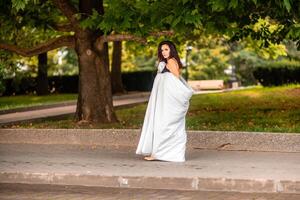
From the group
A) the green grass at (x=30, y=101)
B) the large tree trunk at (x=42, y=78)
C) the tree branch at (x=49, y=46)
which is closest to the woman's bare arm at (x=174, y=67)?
the tree branch at (x=49, y=46)

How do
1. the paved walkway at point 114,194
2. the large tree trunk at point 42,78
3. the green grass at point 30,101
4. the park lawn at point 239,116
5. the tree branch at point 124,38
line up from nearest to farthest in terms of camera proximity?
1. the paved walkway at point 114,194
2. the park lawn at point 239,116
3. the tree branch at point 124,38
4. the green grass at point 30,101
5. the large tree trunk at point 42,78

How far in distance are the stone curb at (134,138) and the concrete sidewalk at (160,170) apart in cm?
28

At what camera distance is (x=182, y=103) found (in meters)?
9.73

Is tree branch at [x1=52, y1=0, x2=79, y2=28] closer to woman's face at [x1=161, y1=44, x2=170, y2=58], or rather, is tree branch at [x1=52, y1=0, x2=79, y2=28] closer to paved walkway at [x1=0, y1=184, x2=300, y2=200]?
woman's face at [x1=161, y1=44, x2=170, y2=58]

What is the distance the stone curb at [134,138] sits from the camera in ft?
36.7

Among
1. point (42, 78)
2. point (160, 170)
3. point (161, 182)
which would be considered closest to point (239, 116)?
point (160, 170)

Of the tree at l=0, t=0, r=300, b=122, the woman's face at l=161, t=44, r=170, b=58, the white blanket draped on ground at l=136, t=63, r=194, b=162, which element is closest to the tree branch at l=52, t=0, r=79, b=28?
the tree at l=0, t=0, r=300, b=122

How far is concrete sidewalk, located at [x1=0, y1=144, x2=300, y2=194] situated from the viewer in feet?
27.2

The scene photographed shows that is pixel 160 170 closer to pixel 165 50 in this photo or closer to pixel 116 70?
pixel 165 50

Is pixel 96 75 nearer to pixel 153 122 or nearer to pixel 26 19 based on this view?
pixel 26 19

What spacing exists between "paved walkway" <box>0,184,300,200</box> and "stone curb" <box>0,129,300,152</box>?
11.0ft

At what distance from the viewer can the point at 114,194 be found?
8.00 meters

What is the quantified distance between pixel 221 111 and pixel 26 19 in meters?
6.14

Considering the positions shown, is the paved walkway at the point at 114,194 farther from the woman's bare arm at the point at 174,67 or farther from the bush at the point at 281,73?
the bush at the point at 281,73
